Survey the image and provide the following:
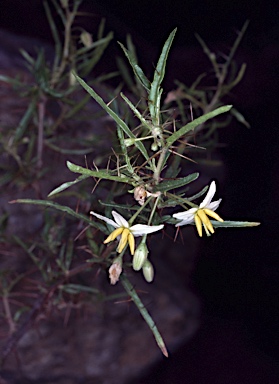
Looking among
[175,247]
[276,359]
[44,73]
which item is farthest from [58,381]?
[44,73]

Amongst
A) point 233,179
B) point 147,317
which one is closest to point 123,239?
point 147,317

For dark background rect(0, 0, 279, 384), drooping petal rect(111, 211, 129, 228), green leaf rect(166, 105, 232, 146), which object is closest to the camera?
green leaf rect(166, 105, 232, 146)

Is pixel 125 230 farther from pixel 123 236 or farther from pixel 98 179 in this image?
pixel 98 179

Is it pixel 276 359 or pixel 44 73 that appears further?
pixel 276 359

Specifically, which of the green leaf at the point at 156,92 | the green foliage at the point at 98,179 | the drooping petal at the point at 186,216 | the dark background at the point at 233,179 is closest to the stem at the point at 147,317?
the green foliage at the point at 98,179

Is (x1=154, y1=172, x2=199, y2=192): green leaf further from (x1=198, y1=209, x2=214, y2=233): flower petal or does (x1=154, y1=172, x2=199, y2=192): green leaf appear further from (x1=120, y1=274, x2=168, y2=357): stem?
(x1=120, y1=274, x2=168, y2=357): stem

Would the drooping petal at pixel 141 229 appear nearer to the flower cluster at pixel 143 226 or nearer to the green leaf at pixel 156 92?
the flower cluster at pixel 143 226

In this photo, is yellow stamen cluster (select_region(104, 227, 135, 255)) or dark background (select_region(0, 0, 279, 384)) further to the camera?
dark background (select_region(0, 0, 279, 384))

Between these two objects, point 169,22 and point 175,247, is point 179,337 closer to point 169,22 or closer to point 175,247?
point 175,247

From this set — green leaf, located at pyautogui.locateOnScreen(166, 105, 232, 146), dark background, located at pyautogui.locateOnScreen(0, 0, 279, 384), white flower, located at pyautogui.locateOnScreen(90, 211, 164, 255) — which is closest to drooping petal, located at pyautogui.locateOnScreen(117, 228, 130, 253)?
white flower, located at pyautogui.locateOnScreen(90, 211, 164, 255)
